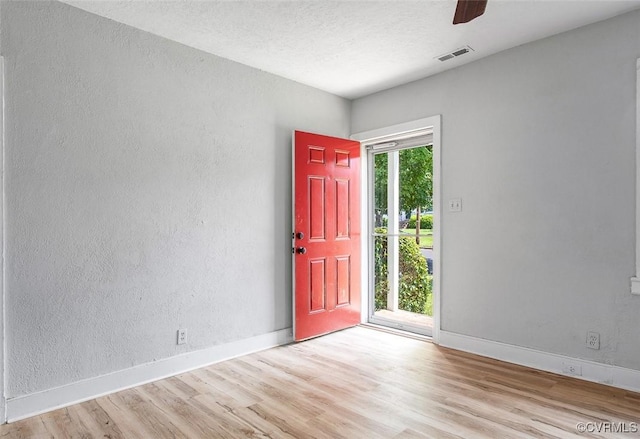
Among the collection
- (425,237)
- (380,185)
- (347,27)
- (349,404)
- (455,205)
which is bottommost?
(349,404)

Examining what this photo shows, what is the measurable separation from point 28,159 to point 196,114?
121 cm

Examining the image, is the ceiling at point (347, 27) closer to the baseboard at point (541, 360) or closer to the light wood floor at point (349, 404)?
the baseboard at point (541, 360)

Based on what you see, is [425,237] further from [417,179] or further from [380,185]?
[380,185]

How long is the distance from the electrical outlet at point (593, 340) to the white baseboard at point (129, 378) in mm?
2502

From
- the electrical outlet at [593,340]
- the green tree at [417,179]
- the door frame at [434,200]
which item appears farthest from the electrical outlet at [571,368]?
the green tree at [417,179]

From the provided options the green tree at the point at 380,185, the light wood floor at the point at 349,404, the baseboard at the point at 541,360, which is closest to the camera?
the light wood floor at the point at 349,404

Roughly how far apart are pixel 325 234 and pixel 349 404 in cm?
182

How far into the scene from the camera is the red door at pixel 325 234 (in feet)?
12.2

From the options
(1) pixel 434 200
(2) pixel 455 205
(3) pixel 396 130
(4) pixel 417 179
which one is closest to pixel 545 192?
(2) pixel 455 205

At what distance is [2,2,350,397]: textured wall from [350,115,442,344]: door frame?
1.08 metres

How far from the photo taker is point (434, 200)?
12.1ft

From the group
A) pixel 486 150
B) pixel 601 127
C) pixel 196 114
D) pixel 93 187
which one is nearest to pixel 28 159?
pixel 93 187

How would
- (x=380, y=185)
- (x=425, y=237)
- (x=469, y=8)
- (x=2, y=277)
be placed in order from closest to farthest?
(x=469, y=8) < (x=2, y=277) < (x=425, y=237) < (x=380, y=185)

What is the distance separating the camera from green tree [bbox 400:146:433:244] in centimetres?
411
